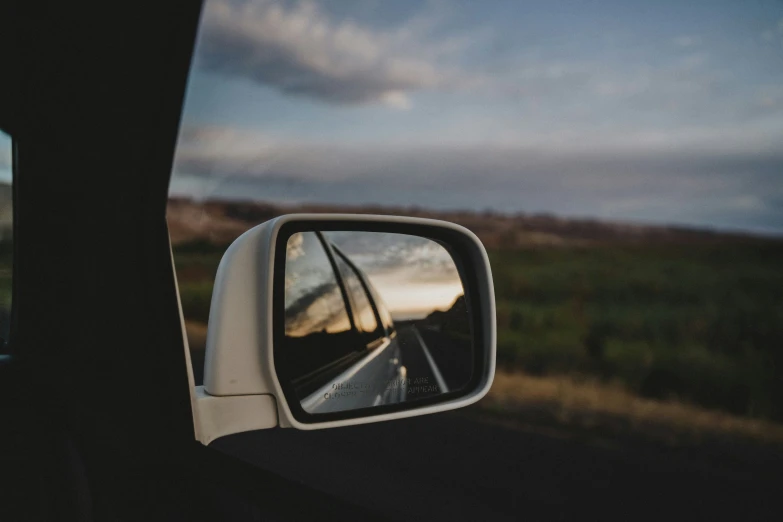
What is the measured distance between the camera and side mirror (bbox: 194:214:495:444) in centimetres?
133

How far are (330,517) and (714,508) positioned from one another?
4.21 meters

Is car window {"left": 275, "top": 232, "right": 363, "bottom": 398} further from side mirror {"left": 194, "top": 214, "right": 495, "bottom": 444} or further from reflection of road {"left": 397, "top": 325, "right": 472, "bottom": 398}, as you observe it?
reflection of road {"left": 397, "top": 325, "right": 472, "bottom": 398}

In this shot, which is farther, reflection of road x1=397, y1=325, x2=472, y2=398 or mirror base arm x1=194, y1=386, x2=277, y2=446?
reflection of road x1=397, y1=325, x2=472, y2=398

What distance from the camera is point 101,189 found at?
1.86m

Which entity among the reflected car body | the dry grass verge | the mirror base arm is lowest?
the dry grass verge

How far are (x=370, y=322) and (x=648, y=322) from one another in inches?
→ 582

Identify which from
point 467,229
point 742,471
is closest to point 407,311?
point 467,229

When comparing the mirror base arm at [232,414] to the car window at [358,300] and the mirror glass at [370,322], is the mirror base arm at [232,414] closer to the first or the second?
the mirror glass at [370,322]

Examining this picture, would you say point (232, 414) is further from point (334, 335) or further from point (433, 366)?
point (433, 366)

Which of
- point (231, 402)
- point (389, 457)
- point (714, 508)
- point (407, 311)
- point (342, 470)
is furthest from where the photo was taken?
point (389, 457)

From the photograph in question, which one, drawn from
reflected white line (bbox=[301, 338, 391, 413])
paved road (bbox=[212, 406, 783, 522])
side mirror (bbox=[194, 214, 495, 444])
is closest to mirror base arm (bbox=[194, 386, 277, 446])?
side mirror (bbox=[194, 214, 495, 444])

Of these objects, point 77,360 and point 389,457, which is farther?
point 389,457

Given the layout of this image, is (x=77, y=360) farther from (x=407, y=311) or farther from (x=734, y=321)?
(x=734, y=321)

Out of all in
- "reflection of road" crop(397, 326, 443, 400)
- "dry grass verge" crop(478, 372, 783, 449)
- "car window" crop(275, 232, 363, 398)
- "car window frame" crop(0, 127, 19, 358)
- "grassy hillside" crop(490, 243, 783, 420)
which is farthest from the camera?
"grassy hillside" crop(490, 243, 783, 420)
